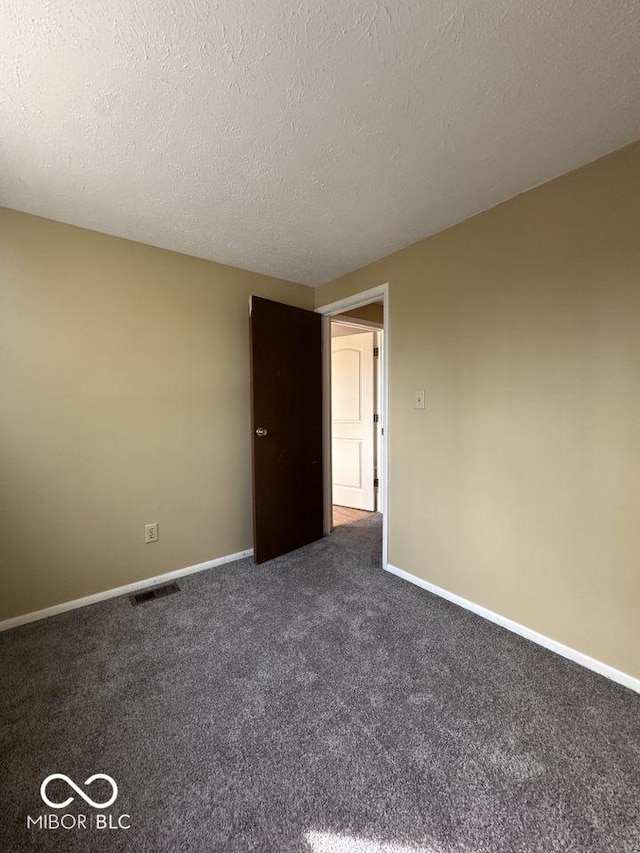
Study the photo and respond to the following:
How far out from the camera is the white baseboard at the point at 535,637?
4.90 ft

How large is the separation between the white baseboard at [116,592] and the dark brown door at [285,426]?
0.96ft

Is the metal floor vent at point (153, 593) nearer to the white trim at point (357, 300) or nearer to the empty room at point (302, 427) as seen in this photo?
the empty room at point (302, 427)

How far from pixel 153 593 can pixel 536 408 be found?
101 inches

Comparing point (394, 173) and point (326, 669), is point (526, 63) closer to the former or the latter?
point (394, 173)

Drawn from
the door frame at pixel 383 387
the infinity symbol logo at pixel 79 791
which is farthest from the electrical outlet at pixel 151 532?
the door frame at pixel 383 387

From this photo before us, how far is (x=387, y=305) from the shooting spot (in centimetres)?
249

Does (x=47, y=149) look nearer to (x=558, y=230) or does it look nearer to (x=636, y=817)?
(x=558, y=230)

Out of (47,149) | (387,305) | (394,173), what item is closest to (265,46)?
(394,173)

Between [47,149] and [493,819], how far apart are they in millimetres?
2876

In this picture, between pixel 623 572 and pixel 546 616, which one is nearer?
pixel 623 572

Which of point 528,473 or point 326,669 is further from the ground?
point 528,473

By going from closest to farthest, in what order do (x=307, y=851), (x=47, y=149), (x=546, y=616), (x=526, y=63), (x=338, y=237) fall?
(x=307, y=851), (x=526, y=63), (x=47, y=149), (x=546, y=616), (x=338, y=237)

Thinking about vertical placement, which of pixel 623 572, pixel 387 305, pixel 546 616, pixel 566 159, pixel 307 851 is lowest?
pixel 307 851

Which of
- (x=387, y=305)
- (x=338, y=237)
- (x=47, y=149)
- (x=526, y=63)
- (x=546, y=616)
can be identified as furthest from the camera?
(x=387, y=305)
